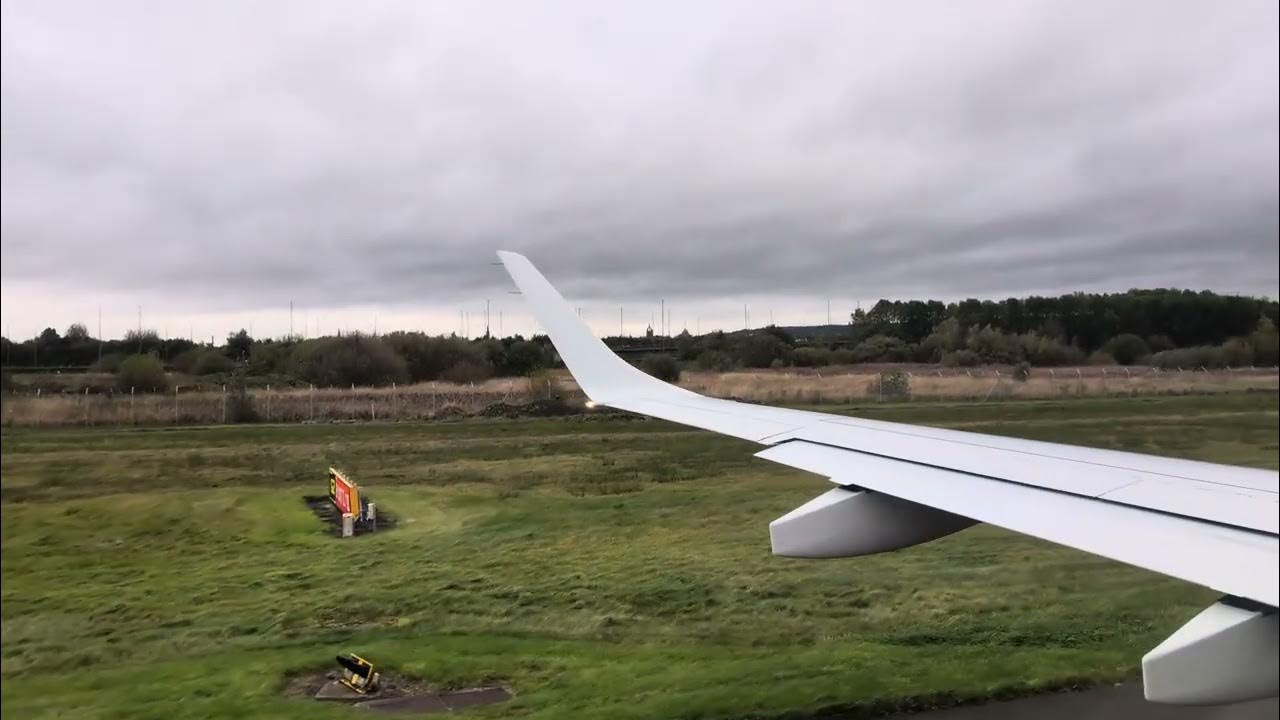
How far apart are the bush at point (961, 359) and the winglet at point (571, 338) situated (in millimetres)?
2757

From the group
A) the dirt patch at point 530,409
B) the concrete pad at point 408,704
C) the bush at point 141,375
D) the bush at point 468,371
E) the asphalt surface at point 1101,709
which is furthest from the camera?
the dirt patch at point 530,409

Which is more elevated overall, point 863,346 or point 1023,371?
point 863,346

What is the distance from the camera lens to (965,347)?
207 inches

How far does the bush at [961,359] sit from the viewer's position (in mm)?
5188

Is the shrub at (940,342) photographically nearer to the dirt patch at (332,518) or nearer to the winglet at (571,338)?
the winglet at (571,338)

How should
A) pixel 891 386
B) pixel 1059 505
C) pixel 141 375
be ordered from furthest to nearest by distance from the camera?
pixel 891 386 → pixel 141 375 → pixel 1059 505

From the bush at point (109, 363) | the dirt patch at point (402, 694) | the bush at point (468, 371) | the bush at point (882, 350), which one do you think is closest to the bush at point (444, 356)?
the bush at point (468, 371)

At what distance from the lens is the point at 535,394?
15.1ft

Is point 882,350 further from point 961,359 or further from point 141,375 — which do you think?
point 141,375

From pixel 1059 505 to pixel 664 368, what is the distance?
3.69 meters

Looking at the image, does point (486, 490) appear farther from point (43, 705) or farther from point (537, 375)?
point (43, 705)

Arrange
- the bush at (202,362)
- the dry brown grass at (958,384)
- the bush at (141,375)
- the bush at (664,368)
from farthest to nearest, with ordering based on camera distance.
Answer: the dry brown grass at (958,384) < the bush at (664,368) < the bush at (202,362) < the bush at (141,375)

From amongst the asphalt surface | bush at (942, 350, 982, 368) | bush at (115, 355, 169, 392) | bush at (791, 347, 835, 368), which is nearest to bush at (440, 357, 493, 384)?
bush at (115, 355, 169, 392)

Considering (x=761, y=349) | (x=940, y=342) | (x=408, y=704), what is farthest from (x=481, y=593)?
(x=940, y=342)
